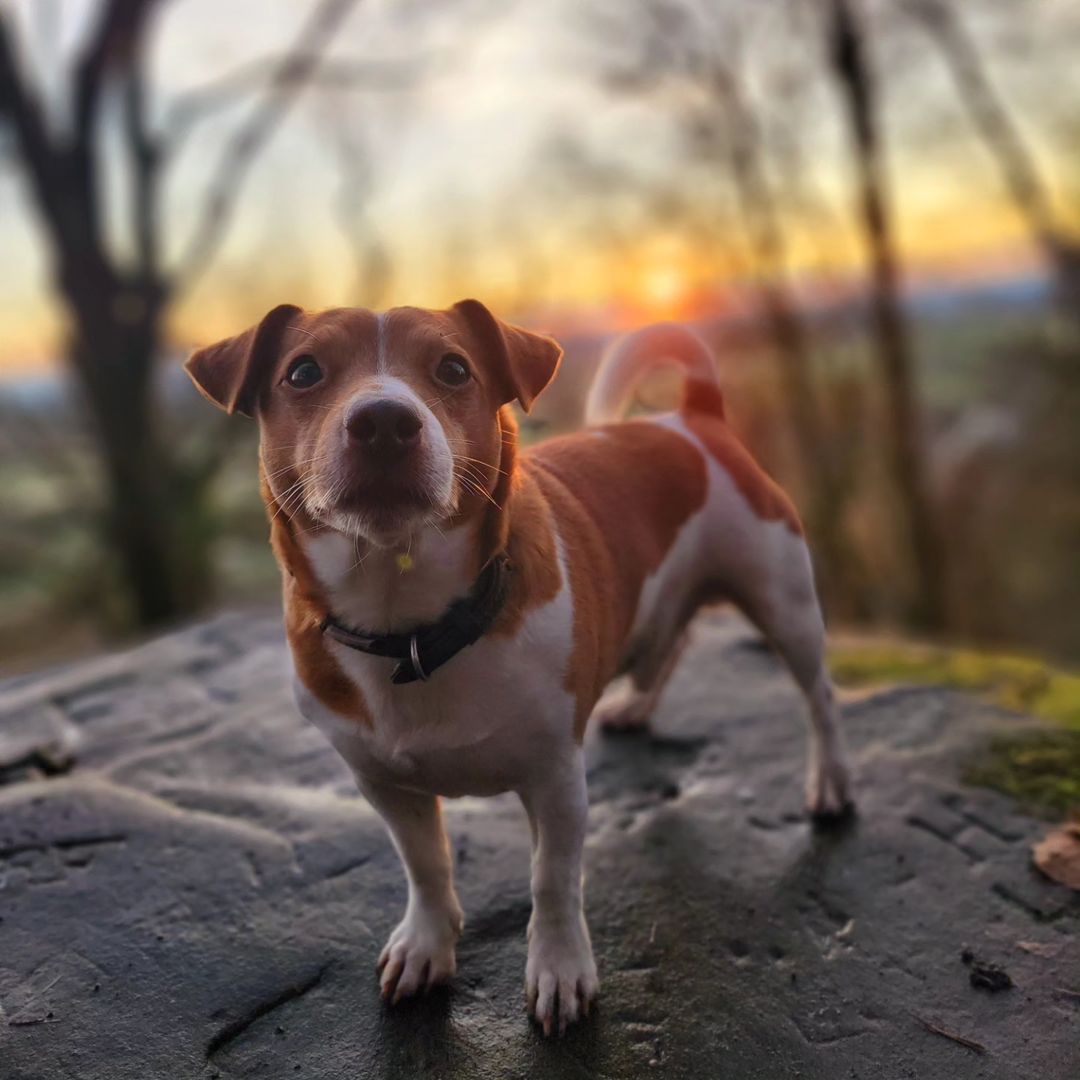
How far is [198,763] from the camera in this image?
3732mm

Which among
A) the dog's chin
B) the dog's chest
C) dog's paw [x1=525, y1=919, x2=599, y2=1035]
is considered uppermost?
the dog's chin

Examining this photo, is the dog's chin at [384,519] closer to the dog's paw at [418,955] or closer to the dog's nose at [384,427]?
the dog's nose at [384,427]

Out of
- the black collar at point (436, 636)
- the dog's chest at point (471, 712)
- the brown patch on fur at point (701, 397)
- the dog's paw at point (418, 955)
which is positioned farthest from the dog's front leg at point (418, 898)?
the brown patch on fur at point (701, 397)

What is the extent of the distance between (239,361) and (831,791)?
2221mm

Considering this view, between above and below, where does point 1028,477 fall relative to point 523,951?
below

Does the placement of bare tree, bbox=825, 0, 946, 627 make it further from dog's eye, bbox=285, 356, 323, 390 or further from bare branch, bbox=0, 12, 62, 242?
dog's eye, bbox=285, 356, 323, 390

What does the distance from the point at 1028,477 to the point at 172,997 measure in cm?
1104

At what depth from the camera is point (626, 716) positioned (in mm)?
3826

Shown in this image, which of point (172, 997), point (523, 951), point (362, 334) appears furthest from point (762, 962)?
point (362, 334)

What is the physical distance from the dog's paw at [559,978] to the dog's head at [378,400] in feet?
3.54

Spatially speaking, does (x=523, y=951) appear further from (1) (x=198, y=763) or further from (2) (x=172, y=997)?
(1) (x=198, y=763)

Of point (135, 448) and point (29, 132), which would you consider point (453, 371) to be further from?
point (29, 132)

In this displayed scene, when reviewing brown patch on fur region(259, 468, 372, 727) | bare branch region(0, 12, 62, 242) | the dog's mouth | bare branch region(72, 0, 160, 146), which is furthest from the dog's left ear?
bare branch region(72, 0, 160, 146)

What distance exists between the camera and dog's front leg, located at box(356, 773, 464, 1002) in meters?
2.44
